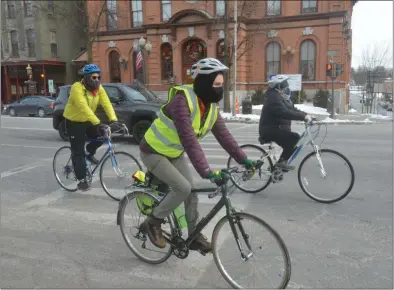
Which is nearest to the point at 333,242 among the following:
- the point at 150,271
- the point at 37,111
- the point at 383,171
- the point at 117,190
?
the point at 150,271

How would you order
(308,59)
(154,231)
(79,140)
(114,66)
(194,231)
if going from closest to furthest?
1. (194,231)
2. (154,231)
3. (79,140)
4. (308,59)
5. (114,66)

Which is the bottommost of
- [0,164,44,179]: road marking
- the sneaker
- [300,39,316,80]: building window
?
[0,164,44,179]: road marking

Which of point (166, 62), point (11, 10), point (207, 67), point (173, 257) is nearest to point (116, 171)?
point (173, 257)

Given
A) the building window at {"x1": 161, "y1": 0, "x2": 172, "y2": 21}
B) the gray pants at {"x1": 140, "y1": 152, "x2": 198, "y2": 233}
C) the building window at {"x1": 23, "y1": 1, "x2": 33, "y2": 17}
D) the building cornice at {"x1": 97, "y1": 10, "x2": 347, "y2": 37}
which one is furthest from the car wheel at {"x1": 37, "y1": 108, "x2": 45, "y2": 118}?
the gray pants at {"x1": 140, "y1": 152, "x2": 198, "y2": 233}

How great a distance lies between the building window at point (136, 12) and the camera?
31.6 m

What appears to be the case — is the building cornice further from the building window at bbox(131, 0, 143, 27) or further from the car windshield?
the car windshield

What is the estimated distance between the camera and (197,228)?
3.29m

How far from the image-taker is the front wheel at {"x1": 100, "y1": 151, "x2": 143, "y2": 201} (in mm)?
5566

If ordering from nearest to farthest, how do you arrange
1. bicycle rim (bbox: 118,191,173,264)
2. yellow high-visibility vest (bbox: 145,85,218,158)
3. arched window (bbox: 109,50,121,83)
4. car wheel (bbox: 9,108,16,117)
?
yellow high-visibility vest (bbox: 145,85,218,158) → bicycle rim (bbox: 118,191,173,264) → car wheel (bbox: 9,108,16,117) → arched window (bbox: 109,50,121,83)

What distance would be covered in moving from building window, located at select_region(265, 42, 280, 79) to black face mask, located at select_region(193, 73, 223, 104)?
85.5 ft

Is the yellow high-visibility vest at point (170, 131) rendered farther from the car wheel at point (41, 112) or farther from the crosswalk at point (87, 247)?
the car wheel at point (41, 112)

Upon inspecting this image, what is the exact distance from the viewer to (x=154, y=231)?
3473 millimetres

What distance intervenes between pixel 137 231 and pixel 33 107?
2357 centimetres

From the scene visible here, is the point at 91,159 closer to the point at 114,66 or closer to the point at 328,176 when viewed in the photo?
the point at 328,176
